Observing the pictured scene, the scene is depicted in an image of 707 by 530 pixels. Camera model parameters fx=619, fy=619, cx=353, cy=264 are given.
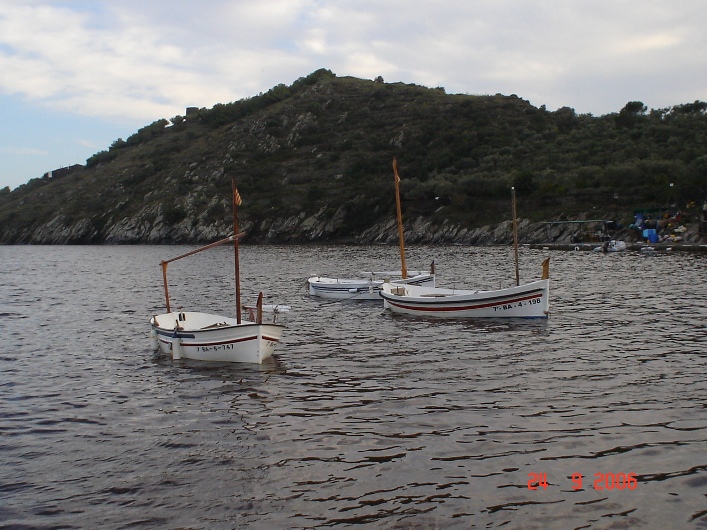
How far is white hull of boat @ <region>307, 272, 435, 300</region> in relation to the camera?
40281 mm

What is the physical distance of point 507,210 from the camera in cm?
10669

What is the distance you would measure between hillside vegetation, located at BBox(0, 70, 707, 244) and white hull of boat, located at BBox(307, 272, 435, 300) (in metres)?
60.9

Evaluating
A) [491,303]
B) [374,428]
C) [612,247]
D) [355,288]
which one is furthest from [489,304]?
[612,247]

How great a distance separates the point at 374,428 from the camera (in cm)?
1434

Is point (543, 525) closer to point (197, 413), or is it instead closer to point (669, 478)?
point (669, 478)

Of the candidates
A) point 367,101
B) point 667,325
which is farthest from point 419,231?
A: point 667,325

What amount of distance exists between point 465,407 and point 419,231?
3882 inches

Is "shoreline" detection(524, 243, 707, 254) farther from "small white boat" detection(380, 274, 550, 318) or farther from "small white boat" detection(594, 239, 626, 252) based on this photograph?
"small white boat" detection(380, 274, 550, 318)

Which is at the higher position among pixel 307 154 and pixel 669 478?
pixel 307 154
